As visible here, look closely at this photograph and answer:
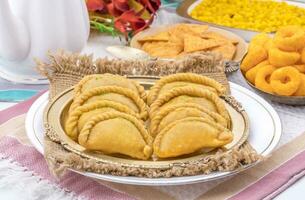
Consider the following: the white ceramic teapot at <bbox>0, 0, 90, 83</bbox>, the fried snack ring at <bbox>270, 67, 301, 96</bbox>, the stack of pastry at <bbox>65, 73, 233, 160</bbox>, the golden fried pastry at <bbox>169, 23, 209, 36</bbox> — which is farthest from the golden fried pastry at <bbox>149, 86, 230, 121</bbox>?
the golden fried pastry at <bbox>169, 23, 209, 36</bbox>

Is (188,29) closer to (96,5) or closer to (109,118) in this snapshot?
(96,5)

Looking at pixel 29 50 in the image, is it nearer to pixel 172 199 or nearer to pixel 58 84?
pixel 58 84

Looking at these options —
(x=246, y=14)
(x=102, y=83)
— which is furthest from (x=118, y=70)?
(x=246, y=14)

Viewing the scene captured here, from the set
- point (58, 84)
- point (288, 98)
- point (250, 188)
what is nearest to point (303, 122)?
point (288, 98)

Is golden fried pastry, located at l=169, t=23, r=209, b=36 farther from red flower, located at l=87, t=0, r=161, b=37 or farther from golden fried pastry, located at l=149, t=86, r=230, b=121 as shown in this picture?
golden fried pastry, located at l=149, t=86, r=230, b=121

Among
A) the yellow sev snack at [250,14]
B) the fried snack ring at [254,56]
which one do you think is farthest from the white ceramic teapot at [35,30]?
the yellow sev snack at [250,14]

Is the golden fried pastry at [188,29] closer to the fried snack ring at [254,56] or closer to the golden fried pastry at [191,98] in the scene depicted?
the fried snack ring at [254,56]
